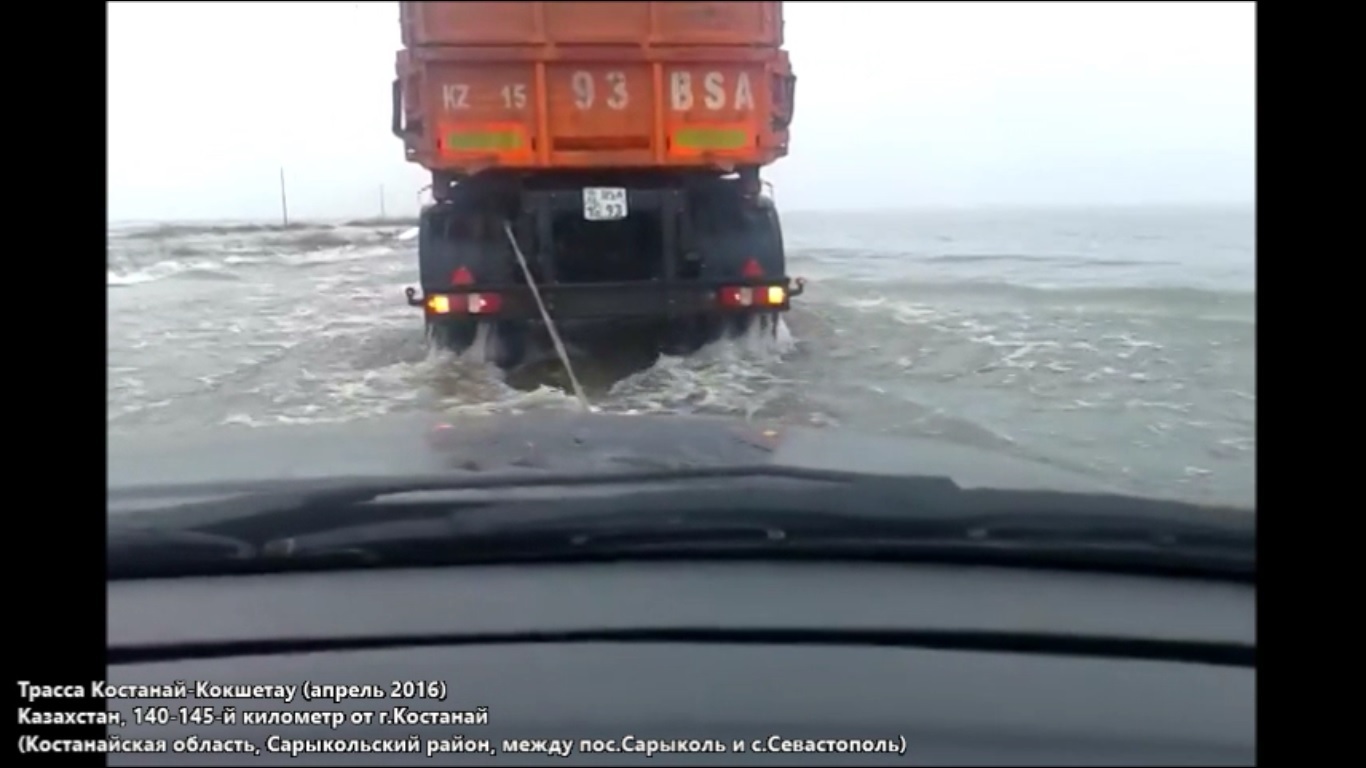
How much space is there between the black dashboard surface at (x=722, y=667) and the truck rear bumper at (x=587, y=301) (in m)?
7.20

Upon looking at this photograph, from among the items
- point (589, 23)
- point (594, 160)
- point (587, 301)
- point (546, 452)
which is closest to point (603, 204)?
point (594, 160)

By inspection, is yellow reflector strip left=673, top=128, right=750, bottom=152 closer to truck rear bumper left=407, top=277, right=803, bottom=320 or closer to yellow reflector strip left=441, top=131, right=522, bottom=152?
truck rear bumper left=407, top=277, right=803, bottom=320

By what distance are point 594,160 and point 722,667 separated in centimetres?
834

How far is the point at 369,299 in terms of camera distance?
15578 mm

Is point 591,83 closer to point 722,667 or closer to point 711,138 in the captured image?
point 711,138

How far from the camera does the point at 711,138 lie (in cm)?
1009

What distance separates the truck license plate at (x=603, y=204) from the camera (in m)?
10.1

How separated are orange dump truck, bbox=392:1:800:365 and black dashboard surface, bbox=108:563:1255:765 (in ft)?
24.0

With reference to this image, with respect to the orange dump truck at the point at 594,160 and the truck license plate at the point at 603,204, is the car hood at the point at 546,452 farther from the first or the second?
the truck license plate at the point at 603,204

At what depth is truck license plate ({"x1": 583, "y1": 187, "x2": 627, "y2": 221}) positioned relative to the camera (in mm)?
10102

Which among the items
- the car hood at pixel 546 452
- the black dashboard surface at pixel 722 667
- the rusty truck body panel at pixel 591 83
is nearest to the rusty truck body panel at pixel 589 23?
the rusty truck body panel at pixel 591 83

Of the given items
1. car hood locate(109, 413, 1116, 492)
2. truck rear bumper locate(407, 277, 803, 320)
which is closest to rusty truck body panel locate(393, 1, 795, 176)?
truck rear bumper locate(407, 277, 803, 320)

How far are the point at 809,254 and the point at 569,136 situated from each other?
16.4 m
